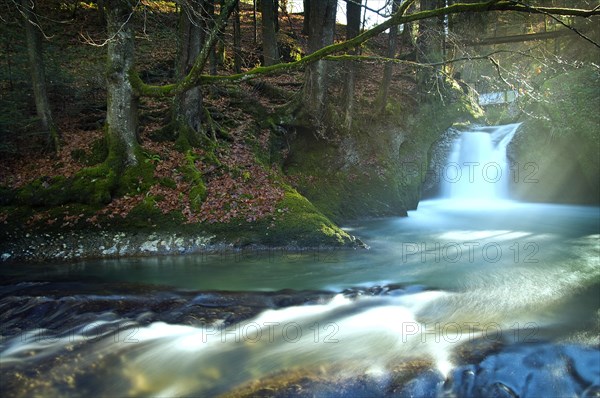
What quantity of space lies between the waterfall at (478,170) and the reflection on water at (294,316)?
7.79 m

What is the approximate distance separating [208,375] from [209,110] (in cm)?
912

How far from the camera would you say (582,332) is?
511 cm

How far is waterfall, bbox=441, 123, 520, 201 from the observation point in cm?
1681

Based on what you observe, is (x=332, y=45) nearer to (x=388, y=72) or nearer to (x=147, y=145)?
(x=147, y=145)

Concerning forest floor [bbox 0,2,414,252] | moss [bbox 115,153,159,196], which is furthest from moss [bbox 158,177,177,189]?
moss [bbox 115,153,159,196]

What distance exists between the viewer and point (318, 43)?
1102 centimetres

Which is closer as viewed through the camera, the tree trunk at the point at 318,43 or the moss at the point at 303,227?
the moss at the point at 303,227

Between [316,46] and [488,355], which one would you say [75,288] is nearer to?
[488,355]

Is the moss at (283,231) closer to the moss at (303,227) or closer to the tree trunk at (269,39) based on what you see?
the moss at (303,227)

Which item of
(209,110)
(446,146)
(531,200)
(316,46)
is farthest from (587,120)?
(209,110)

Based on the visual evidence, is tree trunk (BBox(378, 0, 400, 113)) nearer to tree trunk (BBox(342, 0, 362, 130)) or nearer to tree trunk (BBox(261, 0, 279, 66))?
tree trunk (BBox(342, 0, 362, 130))

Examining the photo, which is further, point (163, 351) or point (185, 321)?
point (185, 321)

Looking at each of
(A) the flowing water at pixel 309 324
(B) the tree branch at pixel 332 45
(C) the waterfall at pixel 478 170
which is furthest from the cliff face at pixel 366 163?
(B) the tree branch at pixel 332 45

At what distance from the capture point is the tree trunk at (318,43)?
10.9 m
